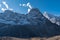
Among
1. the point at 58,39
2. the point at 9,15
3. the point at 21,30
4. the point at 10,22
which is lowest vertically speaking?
the point at 58,39

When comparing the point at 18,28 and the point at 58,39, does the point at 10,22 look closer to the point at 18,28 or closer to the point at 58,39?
the point at 18,28

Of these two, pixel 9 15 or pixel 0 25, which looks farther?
pixel 9 15

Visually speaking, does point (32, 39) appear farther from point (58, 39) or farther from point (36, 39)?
point (58, 39)

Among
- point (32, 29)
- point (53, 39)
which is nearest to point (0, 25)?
point (32, 29)

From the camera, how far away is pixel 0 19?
40.5 m

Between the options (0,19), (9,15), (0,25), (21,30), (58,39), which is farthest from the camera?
(9,15)

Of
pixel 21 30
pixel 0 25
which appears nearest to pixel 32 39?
pixel 21 30

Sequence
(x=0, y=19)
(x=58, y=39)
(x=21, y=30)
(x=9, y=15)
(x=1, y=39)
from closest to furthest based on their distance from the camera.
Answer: (x=1, y=39) → (x=58, y=39) → (x=21, y=30) → (x=0, y=19) → (x=9, y=15)

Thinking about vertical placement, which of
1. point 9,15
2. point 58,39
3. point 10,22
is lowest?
point 58,39

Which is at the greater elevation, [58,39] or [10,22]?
[10,22]

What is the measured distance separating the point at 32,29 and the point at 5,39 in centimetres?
2918

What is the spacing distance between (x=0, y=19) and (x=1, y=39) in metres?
36.0

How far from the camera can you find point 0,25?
37000 millimetres

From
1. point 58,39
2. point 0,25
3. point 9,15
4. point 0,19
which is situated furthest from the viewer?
point 9,15
